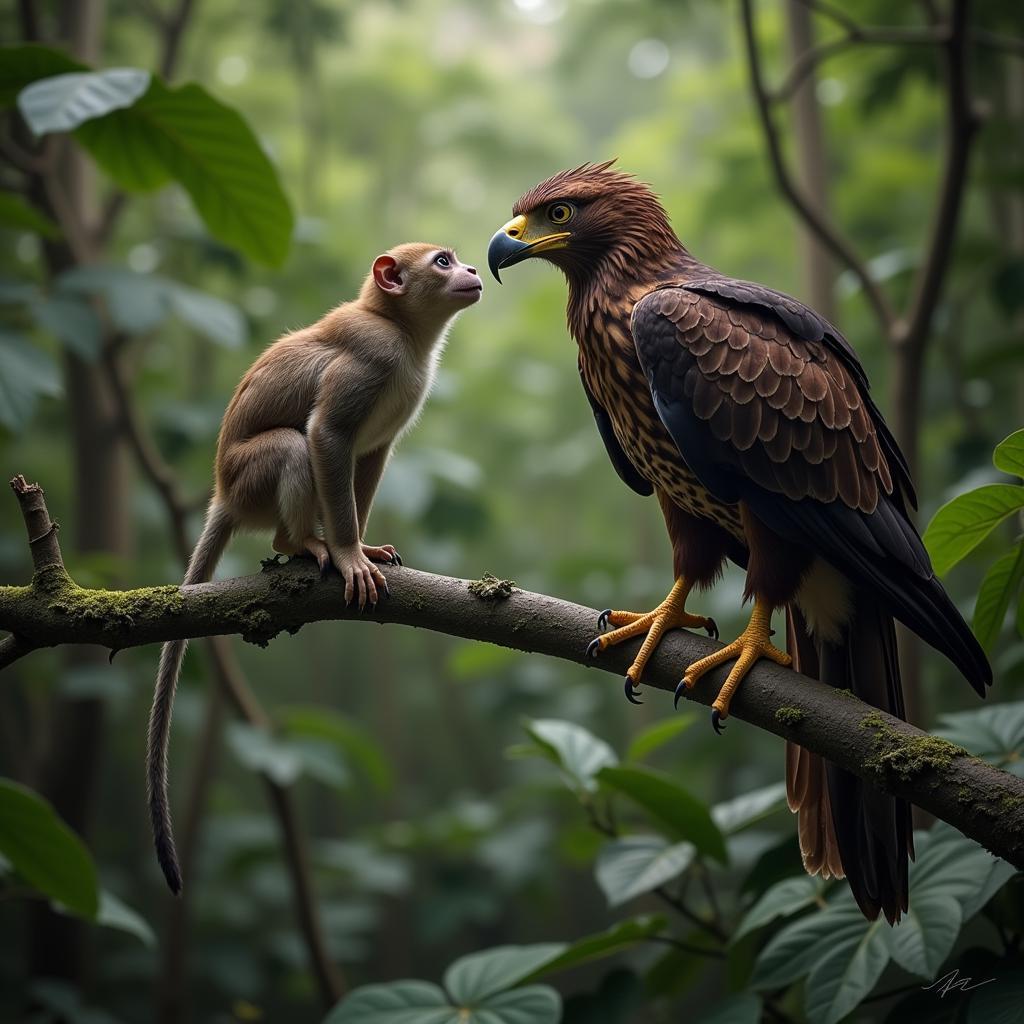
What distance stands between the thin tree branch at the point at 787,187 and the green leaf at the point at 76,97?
1295mm

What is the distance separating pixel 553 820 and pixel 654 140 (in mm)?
3104

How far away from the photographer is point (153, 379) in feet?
12.3

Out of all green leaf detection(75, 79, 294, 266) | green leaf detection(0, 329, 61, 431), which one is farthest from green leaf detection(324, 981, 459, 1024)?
green leaf detection(75, 79, 294, 266)

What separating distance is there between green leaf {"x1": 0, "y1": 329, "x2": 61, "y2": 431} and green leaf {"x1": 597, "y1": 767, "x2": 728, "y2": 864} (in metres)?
1.32

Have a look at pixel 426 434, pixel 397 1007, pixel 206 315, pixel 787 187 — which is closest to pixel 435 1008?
pixel 397 1007

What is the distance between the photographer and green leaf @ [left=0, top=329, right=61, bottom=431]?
202cm

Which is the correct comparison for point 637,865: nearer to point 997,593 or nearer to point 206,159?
point 997,593

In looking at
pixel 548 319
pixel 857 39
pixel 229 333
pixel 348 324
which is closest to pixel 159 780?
pixel 348 324

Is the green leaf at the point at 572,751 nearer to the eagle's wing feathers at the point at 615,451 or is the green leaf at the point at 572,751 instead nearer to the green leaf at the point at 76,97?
the eagle's wing feathers at the point at 615,451

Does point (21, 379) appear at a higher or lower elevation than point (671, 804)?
higher

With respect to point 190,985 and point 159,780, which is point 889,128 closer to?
point 159,780

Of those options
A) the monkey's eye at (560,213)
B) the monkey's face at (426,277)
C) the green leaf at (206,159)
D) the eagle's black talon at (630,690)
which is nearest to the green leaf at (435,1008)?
the eagle's black talon at (630,690)

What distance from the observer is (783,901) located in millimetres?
1680

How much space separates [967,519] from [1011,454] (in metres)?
0.15
